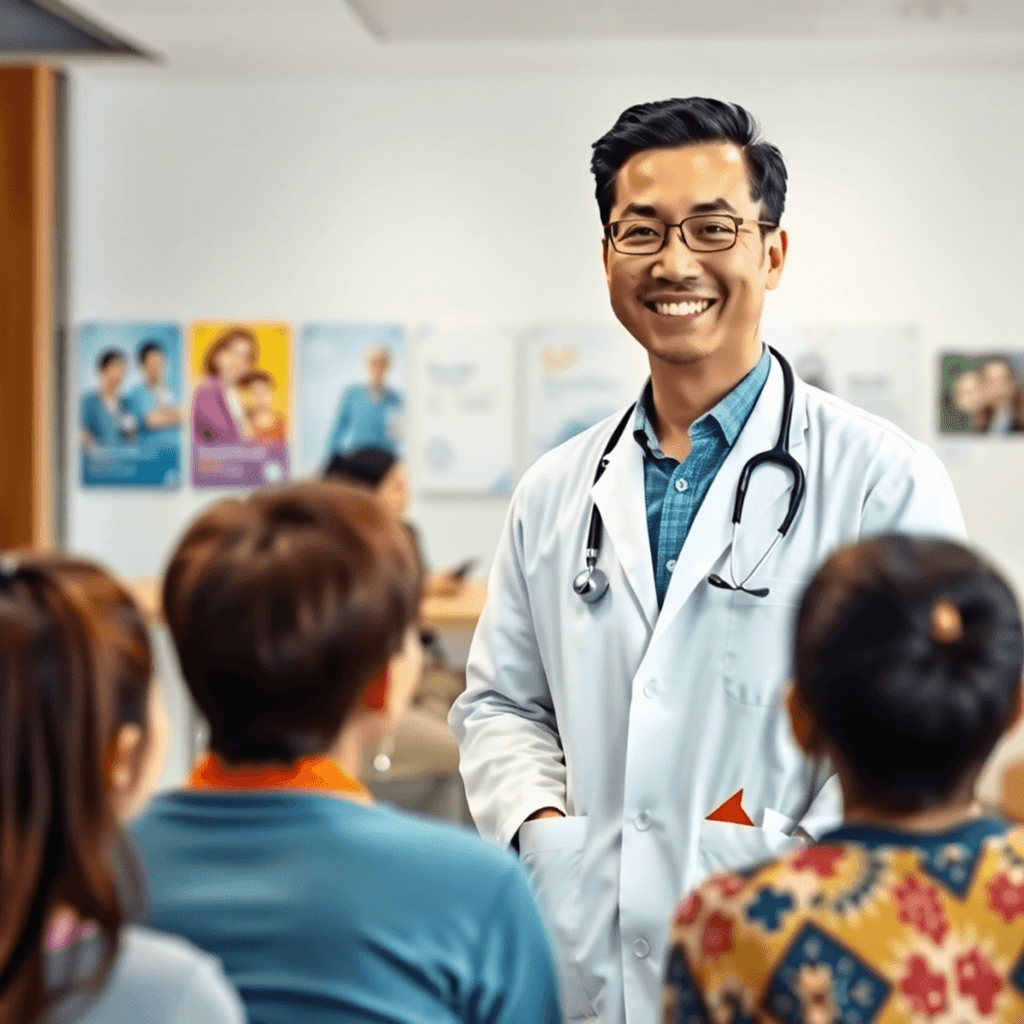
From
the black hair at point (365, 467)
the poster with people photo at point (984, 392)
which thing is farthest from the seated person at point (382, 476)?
the poster with people photo at point (984, 392)

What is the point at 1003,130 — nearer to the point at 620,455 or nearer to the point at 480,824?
the point at 620,455

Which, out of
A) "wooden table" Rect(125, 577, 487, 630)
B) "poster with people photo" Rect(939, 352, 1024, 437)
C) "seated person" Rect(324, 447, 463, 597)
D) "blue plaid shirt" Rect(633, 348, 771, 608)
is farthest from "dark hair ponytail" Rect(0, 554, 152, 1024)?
"poster with people photo" Rect(939, 352, 1024, 437)

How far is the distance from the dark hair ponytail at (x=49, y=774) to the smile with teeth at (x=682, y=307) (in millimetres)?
841

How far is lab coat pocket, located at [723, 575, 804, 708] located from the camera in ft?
4.44

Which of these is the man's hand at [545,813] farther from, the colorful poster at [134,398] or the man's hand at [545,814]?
the colorful poster at [134,398]

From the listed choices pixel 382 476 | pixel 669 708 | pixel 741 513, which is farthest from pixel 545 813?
pixel 382 476

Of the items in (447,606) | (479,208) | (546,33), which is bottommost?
(447,606)

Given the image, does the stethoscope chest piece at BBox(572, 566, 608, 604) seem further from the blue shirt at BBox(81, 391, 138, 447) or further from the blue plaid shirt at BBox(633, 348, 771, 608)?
the blue shirt at BBox(81, 391, 138, 447)

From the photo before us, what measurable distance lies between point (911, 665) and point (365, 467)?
337cm

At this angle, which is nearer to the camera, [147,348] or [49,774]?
[49,774]

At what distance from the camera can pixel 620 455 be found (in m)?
1.55

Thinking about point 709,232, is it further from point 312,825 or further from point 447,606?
point 447,606

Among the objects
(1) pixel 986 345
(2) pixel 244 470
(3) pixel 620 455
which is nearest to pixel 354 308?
(2) pixel 244 470

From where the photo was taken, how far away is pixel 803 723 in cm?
92
